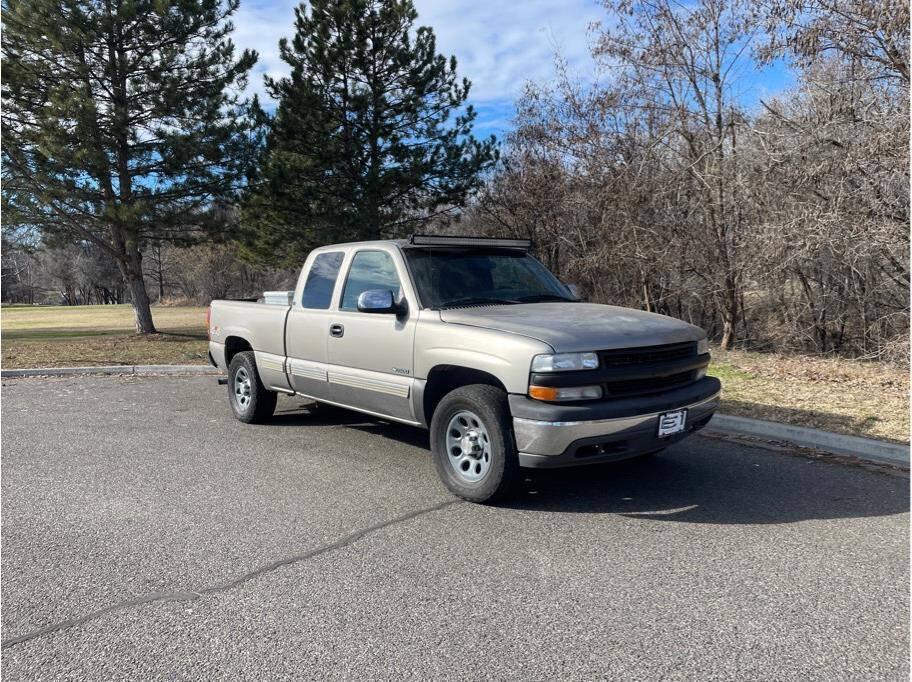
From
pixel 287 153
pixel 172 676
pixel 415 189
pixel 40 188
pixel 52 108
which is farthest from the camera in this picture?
pixel 415 189

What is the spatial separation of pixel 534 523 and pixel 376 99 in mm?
17076

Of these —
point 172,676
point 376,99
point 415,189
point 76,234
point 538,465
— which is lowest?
point 172,676

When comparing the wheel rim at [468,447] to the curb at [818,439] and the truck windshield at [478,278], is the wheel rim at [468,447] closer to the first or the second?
the truck windshield at [478,278]

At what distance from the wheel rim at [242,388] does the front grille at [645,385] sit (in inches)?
168

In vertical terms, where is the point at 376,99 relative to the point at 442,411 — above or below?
above

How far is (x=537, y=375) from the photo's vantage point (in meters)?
4.35

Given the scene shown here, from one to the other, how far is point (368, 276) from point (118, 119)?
12257 millimetres

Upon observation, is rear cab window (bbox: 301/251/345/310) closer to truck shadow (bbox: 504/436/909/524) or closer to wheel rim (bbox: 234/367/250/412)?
wheel rim (bbox: 234/367/250/412)

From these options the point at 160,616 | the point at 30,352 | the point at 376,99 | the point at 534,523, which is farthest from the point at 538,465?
the point at 376,99

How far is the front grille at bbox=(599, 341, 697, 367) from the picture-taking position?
14.7 ft

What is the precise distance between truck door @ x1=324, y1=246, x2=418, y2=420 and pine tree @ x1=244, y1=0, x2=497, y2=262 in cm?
1336

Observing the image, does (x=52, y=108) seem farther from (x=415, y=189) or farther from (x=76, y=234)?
(x=415, y=189)

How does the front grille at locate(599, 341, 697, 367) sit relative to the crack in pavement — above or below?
above

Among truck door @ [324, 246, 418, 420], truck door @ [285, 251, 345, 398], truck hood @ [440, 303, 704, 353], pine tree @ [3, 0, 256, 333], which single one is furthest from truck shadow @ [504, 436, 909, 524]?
pine tree @ [3, 0, 256, 333]
